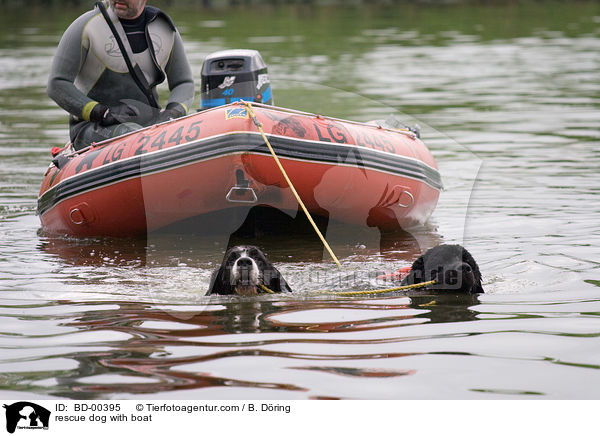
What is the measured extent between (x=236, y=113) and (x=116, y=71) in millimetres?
1310

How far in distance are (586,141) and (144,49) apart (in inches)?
207

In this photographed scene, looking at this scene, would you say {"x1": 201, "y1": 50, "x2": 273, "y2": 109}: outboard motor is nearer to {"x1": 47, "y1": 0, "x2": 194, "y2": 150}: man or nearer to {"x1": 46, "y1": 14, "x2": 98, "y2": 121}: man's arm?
{"x1": 47, "y1": 0, "x2": 194, "y2": 150}: man

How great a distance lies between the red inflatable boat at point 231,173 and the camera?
6.12 metres

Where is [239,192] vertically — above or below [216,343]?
above

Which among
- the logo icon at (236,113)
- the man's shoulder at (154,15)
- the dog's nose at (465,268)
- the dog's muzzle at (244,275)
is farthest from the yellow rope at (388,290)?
the man's shoulder at (154,15)

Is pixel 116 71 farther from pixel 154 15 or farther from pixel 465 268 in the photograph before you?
pixel 465 268

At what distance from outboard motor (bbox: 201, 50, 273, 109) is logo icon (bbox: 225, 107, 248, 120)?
32.0 inches

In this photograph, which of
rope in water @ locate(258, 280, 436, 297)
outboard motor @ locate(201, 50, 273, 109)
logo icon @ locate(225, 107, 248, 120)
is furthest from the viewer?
outboard motor @ locate(201, 50, 273, 109)

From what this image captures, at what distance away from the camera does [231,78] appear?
7.00 m

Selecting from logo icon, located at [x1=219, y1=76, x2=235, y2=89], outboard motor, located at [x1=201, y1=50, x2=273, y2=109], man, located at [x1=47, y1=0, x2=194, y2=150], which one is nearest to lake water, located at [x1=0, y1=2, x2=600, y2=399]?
outboard motor, located at [x1=201, y1=50, x2=273, y2=109]

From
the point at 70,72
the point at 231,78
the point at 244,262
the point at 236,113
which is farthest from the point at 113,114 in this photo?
the point at 244,262

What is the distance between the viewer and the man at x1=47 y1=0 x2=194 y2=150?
22.4 ft
